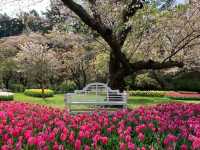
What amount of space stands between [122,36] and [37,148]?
10.0 m

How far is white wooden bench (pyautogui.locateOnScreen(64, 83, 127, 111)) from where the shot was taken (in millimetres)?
12575

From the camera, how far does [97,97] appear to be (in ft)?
43.6

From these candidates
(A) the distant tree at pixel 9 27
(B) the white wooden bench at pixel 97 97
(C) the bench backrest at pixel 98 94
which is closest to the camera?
(B) the white wooden bench at pixel 97 97

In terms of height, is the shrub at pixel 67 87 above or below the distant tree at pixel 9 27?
below

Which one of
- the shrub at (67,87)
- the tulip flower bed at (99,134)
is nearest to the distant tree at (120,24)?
the tulip flower bed at (99,134)

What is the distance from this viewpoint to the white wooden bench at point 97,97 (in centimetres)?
1257

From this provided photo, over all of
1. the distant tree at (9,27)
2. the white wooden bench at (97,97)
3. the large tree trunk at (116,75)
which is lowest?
the white wooden bench at (97,97)

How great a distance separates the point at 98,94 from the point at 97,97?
0.84 ft

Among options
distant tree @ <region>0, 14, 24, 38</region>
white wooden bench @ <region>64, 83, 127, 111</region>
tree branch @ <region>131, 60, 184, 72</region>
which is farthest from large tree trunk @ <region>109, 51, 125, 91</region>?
distant tree @ <region>0, 14, 24, 38</region>

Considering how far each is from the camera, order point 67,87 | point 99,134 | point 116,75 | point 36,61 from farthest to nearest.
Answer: point 67,87, point 36,61, point 116,75, point 99,134

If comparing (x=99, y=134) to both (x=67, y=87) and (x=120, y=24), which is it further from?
(x=67, y=87)

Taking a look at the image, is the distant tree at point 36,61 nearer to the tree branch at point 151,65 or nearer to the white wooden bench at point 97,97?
the tree branch at point 151,65

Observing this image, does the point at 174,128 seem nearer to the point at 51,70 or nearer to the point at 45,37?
the point at 51,70

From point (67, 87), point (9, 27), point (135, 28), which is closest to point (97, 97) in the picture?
point (135, 28)
